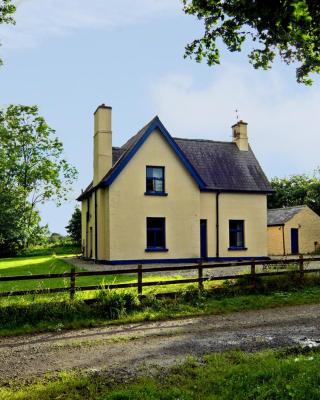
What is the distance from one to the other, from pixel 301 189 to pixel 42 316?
49717mm

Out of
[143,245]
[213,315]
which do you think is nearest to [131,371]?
[213,315]

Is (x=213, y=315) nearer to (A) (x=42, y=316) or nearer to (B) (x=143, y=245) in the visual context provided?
(A) (x=42, y=316)

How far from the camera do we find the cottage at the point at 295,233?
37.5 m

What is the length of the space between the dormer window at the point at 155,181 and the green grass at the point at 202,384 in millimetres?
18786

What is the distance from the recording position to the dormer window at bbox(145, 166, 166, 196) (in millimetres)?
25625

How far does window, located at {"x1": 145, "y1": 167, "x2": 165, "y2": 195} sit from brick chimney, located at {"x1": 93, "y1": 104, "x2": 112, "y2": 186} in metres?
2.53

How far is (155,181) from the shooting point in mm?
25797

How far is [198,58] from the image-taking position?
1196 centimetres

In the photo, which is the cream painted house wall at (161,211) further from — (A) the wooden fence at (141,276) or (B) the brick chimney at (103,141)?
(A) the wooden fence at (141,276)

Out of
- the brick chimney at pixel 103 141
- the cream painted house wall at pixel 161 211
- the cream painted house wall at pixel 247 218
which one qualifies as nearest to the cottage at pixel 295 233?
the cream painted house wall at pixel 247 218

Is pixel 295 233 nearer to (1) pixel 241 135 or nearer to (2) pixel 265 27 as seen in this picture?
(1) pixel 241 135

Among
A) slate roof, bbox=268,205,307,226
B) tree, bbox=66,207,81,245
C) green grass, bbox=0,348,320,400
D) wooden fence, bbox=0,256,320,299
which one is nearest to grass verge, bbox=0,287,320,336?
wooden fence, bbox=0,256,320,299

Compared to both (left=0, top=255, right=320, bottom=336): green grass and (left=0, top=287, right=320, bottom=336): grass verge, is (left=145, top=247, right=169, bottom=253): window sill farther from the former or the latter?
(left=0, top=287, right=320, bottom=336): grass verge

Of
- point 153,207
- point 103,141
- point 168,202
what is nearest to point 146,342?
point 153,207
